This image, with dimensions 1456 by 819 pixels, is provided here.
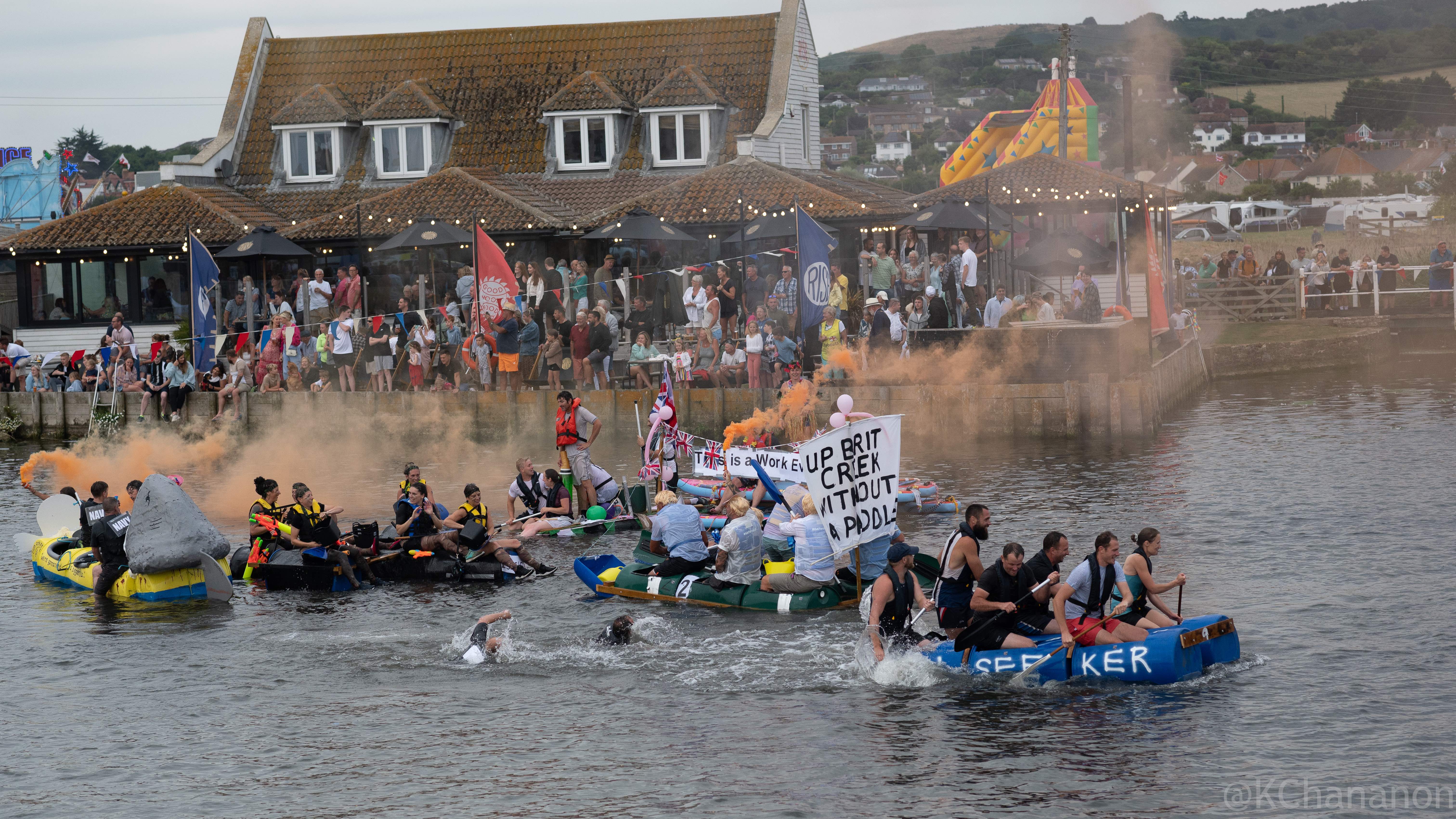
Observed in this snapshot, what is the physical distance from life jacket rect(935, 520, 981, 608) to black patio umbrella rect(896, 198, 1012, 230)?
19.3 m

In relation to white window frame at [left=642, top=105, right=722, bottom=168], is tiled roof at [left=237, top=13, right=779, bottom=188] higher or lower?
higher

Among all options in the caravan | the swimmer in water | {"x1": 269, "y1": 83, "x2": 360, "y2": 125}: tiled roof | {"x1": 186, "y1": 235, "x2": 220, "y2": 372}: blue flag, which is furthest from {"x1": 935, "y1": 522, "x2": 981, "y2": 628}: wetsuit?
the caravan

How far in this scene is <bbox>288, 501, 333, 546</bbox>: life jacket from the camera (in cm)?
2031

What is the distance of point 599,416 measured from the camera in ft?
108

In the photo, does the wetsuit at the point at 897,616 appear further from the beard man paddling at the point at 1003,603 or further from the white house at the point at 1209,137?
the white house at the point at 1209,137

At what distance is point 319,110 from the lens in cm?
4769

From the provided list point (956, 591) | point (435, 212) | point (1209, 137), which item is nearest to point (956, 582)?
point (956, 591)

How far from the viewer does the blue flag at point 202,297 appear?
35656 mm

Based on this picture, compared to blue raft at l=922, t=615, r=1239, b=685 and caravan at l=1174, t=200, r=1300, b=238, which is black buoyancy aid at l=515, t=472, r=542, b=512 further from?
caravan at l=1174, t=200, r=1300, b=238

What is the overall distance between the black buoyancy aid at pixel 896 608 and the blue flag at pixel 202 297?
25.2 meters

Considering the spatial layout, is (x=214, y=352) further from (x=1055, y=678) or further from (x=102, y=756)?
(x=1055, y=678)

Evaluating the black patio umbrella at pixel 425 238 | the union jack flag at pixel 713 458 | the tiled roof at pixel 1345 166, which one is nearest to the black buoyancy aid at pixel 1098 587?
the union jack flag at pixel 713 458

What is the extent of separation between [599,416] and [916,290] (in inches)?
302

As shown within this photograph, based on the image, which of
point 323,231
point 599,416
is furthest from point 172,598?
point 323,231
